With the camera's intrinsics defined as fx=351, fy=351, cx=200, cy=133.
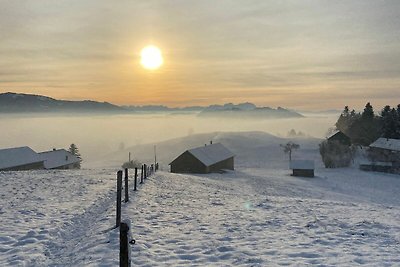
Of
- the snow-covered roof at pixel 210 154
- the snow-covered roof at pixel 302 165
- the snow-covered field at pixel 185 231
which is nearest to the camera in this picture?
the snow-covered field at pixel 185 231

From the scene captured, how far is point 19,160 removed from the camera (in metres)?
61.8

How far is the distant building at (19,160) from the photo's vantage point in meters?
59.0

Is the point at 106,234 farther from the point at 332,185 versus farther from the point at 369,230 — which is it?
the point at 332,185

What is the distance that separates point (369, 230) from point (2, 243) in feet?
43.6

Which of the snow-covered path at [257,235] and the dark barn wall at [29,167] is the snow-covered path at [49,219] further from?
the dark barn wall at [29,167]

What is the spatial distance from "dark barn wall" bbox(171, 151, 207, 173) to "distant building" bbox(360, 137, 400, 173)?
123 feet

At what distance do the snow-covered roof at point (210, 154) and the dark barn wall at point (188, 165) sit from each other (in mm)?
696

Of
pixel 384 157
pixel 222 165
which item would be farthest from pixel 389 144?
pixel 222 165

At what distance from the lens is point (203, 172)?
201ft

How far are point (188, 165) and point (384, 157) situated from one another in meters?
43.9

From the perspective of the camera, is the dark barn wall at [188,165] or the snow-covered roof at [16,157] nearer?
the snow-covered roof at [16,157]

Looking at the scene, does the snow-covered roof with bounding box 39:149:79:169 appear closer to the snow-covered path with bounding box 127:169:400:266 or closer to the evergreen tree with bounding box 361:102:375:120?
the snow-covered path with bounding box 127:169:400:266

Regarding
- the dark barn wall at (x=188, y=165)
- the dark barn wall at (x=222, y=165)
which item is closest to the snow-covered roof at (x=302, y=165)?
the dark barn wall at (x=222, y=165)

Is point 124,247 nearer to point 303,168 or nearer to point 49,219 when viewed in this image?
point 49,219
